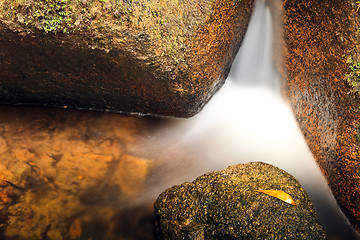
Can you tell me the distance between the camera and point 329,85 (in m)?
3.05

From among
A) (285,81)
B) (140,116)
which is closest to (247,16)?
(285,81)

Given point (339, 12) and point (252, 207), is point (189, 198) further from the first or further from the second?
point (339, 12)

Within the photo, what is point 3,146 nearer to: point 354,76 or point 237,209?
point 237,209

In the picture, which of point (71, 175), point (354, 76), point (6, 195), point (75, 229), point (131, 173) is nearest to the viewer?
point (354, 76)

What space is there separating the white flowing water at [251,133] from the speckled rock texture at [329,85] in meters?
0.17

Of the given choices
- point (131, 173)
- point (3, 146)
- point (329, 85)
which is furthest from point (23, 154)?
point (329, 85)

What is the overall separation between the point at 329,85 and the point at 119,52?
6.69ft

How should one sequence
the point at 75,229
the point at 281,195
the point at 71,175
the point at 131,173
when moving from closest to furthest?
the point at 281,195
the point at 75,229
the point at 71,175
the point at 131,173

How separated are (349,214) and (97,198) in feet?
8.06

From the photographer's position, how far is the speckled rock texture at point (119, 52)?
276 centimetres

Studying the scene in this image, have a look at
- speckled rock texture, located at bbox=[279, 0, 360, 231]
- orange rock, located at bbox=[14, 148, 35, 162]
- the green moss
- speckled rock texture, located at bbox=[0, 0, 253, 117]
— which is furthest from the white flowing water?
orange rock, located at bbox=[14, 148, 35, 162]

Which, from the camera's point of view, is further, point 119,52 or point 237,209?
point 119,52

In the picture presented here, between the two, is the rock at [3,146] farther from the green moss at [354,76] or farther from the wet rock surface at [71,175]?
the green moss at [354,76]

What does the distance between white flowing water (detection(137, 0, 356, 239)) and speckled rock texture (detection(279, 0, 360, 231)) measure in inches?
6.6
